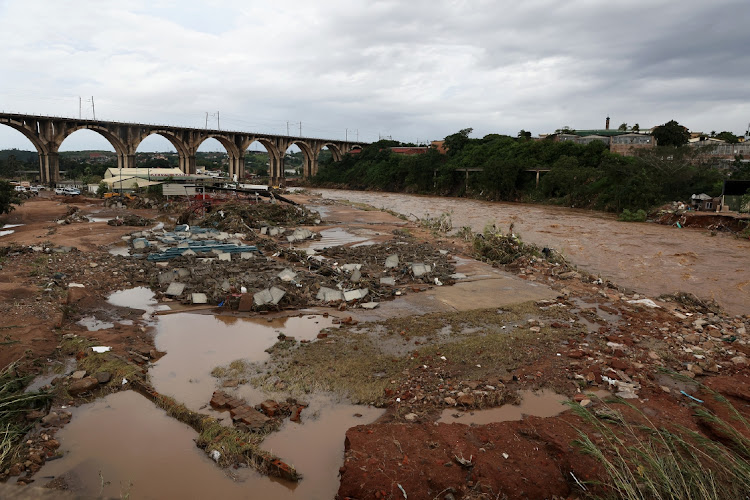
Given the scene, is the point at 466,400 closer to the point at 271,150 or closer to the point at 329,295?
the point at 329,295

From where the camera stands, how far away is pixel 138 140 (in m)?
49.3

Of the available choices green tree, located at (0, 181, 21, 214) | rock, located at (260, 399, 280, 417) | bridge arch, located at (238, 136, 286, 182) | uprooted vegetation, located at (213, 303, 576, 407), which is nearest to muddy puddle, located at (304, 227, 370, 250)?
uprooted vegetation, located at (213, 303, 576, 407)

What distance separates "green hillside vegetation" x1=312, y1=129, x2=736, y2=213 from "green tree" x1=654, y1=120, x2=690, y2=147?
5.91 meters

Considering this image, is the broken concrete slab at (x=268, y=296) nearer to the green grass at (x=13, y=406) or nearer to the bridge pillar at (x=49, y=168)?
the green grass at (x=13, y=406)

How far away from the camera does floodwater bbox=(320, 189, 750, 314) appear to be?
12.0m

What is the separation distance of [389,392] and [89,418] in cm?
333

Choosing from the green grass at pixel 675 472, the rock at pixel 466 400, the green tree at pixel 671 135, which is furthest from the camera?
the green tree at pixel 671 135

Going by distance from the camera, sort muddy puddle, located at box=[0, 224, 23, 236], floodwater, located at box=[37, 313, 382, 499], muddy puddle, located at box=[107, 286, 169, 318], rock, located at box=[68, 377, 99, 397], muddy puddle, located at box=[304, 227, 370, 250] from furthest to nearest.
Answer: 1. muddy puddle, located at box=[0, 224, 23, 236]
2. muddy puddle, located at box=[304, 227, 370, 250]
3. muddy puddle, located at box=[107, 286, 169, 318]
4. rock, located at box=[68, 377, 99, 397]
5. floodwater, located at box=[37, 313, 382, 499]

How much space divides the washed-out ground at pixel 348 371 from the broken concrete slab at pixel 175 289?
0.20 feet

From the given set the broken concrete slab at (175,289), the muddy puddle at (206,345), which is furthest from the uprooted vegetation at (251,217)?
the muddy puddle at (206,345)

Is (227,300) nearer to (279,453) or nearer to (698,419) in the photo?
(279,453)

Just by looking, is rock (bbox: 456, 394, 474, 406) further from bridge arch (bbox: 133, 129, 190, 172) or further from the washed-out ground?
bridge arch (bbox: 133, 129, 190, 172)

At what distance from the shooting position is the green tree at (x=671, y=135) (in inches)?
1545

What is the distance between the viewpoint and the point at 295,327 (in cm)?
801
